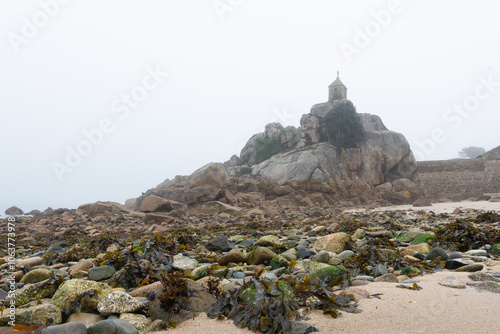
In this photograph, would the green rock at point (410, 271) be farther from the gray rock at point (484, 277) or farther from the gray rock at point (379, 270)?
the gray rock at point (484, 277)

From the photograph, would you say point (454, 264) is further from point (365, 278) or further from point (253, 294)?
point (253, 294)

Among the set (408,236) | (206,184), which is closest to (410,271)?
(408,236)

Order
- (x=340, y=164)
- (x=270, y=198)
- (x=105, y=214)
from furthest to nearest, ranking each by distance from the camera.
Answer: (x=340, y=164), (x=270, y=198), (x=105, y=214)

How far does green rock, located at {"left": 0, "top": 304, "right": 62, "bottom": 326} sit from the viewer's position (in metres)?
2.45

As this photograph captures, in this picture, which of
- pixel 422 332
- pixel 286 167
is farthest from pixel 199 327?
pixel 286 167

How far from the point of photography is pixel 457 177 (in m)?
33.0

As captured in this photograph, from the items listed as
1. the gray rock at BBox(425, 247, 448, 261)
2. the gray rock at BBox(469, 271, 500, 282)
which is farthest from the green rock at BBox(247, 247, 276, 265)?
the gray rock at BBox(469, 271, 500, 282)

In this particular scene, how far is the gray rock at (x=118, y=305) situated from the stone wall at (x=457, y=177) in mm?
34924

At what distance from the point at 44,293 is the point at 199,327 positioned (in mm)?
2039

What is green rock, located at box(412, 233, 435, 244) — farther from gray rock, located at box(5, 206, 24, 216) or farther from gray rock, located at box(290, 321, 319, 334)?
gray rock, located at box(5, 206, 24, 216)

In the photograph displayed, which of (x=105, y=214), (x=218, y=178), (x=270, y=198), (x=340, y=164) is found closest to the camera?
(x=105, y=214)

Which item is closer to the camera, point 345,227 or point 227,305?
point 227,305

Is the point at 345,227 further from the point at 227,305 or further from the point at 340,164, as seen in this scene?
the point at 340,164

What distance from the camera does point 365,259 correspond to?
14.5 ft
